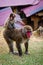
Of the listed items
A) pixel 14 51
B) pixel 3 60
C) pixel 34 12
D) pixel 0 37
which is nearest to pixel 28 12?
pixel 34 12

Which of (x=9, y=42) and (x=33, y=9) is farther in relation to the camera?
(x=33, y=9)

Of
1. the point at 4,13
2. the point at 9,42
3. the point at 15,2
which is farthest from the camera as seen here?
the point at 15,2

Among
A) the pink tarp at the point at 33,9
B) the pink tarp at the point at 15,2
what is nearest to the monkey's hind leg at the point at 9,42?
the pink tarp at the point at 33,9

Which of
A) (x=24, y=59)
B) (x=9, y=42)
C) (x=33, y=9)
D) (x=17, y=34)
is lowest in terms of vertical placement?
(x=33, y=9)

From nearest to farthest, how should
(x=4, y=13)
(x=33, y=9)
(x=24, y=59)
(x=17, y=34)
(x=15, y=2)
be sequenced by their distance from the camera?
(x=24, y=59) < (x=17, y=34) < (x=4, y=13) < (x=33, y=9) < (x=15, y=2)

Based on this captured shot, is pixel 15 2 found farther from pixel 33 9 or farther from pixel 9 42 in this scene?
pixel 9 42

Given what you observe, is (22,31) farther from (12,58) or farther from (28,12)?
(28,12)

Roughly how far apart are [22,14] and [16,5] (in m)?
0.58

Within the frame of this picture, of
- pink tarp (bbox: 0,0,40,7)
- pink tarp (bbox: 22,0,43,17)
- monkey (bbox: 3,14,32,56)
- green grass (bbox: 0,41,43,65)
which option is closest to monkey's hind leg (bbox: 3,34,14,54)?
monkey (bbox: 3,14,32,56)

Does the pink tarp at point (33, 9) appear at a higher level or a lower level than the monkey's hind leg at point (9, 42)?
lower

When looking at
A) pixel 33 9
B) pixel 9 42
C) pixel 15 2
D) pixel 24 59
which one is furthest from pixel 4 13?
pixel 24 59

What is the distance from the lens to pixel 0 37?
9.41 m

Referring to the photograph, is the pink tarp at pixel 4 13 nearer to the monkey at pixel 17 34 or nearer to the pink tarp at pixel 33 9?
the pink tarp at pixel 33 9

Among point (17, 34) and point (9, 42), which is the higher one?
point (17, 34)
